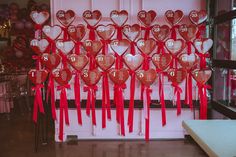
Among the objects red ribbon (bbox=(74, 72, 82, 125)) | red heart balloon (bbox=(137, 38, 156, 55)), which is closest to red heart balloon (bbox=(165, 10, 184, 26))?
red heart balloon (bbox=(137, 38, 156, 55))

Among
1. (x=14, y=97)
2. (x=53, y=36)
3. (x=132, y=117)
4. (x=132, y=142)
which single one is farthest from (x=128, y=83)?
(x=14, y=97)

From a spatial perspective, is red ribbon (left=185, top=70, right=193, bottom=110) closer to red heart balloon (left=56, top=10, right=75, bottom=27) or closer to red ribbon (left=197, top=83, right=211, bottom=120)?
red ribbon (left=197, top=83, right=211, bottom=120)

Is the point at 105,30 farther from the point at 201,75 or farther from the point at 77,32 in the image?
the point at 201,75

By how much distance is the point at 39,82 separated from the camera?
3395mm

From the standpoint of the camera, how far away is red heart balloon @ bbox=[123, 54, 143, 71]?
329 centimetres

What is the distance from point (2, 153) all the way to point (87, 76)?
1.39 m

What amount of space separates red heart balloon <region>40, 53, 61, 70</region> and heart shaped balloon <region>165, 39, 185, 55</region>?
1278mm

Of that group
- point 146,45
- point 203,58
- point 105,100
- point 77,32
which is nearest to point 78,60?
point 77,32

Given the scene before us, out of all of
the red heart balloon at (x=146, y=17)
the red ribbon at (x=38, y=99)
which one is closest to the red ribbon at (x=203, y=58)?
the red heart balloon at (x=146, y=17)

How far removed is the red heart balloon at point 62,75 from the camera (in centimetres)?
336

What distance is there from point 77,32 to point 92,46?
25 cm

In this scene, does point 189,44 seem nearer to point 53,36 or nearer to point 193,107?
point 193,107

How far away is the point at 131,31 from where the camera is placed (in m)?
3.38

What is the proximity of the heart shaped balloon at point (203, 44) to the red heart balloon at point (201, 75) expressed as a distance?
24 centimetres
